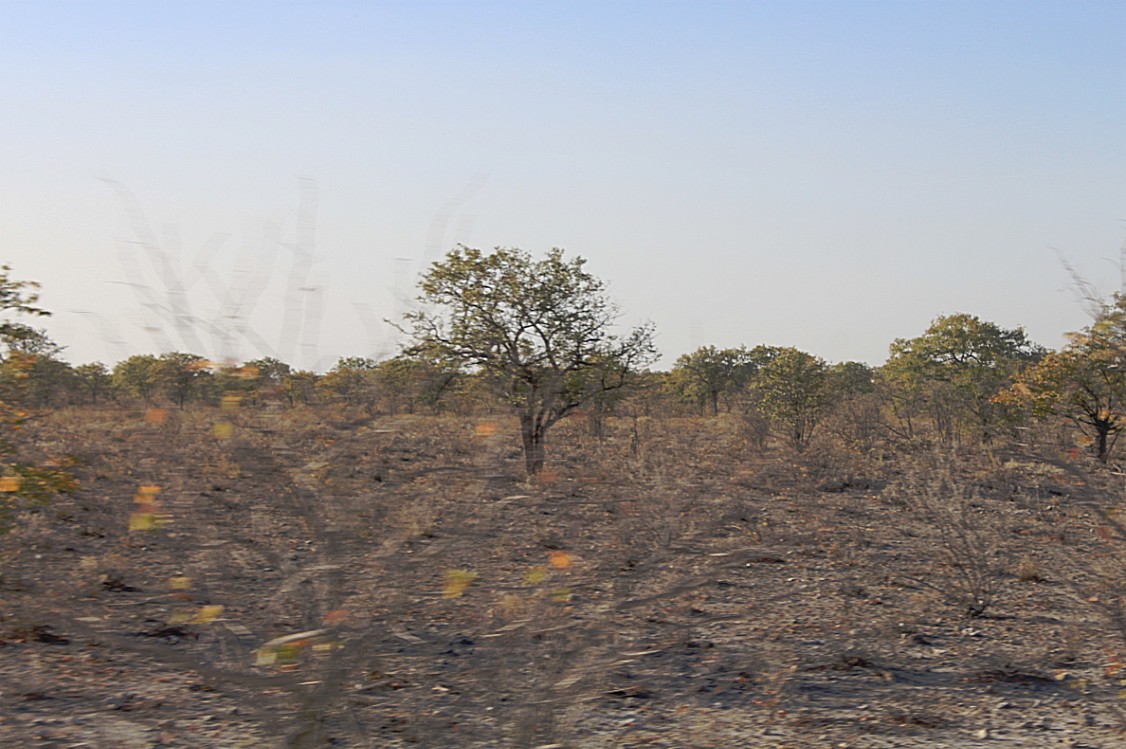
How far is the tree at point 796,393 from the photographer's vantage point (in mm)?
24688

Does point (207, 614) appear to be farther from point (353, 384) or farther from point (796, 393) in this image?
point (796, 393)

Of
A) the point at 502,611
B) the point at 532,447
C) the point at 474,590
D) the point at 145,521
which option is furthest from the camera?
the point at 474,590

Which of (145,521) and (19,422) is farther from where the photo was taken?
(19,422)

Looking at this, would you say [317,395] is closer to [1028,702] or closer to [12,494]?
[12,494]

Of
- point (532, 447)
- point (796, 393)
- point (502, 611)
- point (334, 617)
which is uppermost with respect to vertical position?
point (796, 393)

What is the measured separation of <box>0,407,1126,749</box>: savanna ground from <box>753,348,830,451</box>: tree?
901cm

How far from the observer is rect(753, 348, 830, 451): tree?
2469 cm

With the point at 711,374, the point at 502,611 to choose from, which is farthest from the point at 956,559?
the point at 711,374

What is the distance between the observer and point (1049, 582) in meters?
10.5

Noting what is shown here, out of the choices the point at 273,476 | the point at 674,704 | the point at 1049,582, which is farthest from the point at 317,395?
the point at 1049,582

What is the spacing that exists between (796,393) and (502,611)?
21.4 meters

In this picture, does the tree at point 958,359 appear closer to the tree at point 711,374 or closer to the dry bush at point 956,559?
the dry bush at point 956,559

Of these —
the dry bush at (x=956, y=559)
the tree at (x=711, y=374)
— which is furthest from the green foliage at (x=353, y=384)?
the tree at (x=711, y=374)

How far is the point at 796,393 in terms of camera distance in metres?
24.9
